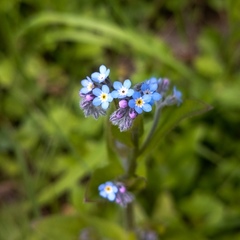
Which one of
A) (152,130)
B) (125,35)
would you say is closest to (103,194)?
(152,130)

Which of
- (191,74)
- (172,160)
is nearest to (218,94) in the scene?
(191,74)

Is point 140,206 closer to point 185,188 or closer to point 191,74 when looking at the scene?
point 185,188

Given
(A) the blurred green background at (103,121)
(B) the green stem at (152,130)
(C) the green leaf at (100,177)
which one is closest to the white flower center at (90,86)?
(B) the green stem at (152,130)

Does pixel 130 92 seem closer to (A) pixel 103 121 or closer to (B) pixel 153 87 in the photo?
(B) pixel 153 87

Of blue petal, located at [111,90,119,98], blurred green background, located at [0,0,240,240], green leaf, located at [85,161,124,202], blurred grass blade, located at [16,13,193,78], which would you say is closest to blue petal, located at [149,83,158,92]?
blue petal, located at [111,90,119,98]

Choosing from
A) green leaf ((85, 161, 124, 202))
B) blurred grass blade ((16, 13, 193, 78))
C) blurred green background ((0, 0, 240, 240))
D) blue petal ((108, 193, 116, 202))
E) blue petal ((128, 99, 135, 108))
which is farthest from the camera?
blurred grass blade ((16, 13, 193, 78))

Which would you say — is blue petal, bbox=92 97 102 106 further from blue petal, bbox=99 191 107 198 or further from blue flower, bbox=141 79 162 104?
blue petal, bbox=99 191 107 198

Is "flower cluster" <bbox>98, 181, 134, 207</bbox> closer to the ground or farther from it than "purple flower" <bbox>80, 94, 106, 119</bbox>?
closer to the ground
